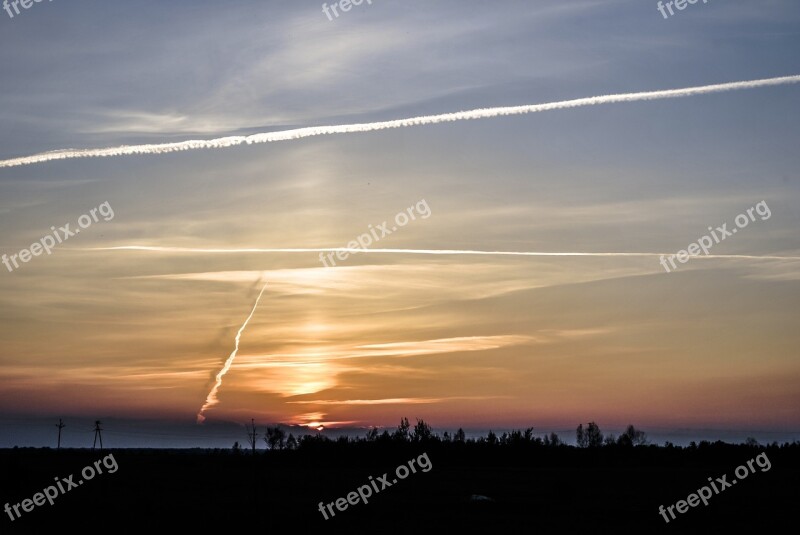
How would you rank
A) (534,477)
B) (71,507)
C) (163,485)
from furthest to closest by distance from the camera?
1. (534,477)
2. (163,485)
3. (71,507)

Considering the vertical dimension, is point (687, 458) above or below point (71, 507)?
above

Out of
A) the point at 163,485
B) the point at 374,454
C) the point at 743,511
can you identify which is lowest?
the point at 743,511

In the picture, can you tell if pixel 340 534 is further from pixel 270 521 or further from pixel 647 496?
pixel 647 496

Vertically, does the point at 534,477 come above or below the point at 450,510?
above

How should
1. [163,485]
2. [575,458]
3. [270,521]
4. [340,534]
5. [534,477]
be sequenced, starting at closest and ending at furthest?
[340,534], [270,521], [163,485], [534,477], [575,458]

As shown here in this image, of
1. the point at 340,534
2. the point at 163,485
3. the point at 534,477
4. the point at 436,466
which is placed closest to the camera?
the point at 340,534

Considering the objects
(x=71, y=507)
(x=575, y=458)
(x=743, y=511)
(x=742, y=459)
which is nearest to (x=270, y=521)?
(x=71, y=507)

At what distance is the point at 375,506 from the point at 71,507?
19549 millimetres

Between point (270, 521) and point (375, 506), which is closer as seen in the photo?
point (270, 521)

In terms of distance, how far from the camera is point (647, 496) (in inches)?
2857

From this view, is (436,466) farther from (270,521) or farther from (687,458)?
(270,521)

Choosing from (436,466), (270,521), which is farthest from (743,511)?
(436,466)

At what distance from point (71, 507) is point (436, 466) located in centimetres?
7763

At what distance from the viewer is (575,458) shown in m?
149
